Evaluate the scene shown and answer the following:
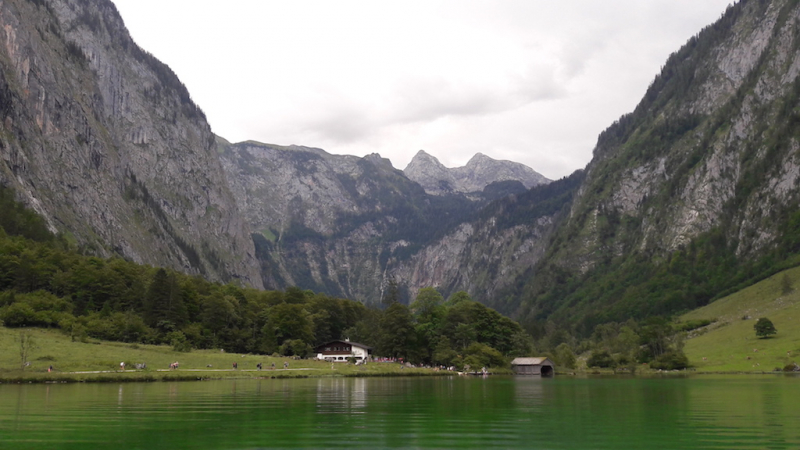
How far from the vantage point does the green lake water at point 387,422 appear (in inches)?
1020

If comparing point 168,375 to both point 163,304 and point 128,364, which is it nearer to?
point 128,364

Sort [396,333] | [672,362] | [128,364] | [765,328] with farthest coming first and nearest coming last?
1. [765,328]
2. [672,362]
3. [396,333]
4. [128,364]

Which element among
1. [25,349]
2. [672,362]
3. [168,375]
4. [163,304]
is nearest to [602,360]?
[672,362]

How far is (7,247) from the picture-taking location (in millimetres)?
132375

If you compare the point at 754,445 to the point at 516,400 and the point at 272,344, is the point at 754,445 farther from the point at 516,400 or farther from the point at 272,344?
the point at 272,344

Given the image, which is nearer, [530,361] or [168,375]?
[168,375]

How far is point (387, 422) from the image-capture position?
33875 mm

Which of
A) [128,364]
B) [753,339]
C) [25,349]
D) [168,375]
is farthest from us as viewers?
[753,339]

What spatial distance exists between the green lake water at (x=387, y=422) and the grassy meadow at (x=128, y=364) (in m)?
21.4

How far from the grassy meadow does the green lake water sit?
21.4m

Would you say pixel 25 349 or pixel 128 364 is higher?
pixel 25 349

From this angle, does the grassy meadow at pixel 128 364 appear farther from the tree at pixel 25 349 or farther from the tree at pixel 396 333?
the tree at pixel 396 333

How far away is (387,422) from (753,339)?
502ft

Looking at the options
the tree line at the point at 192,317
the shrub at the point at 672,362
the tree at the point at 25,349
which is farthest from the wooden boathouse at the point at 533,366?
the tree at the point at 25,349
